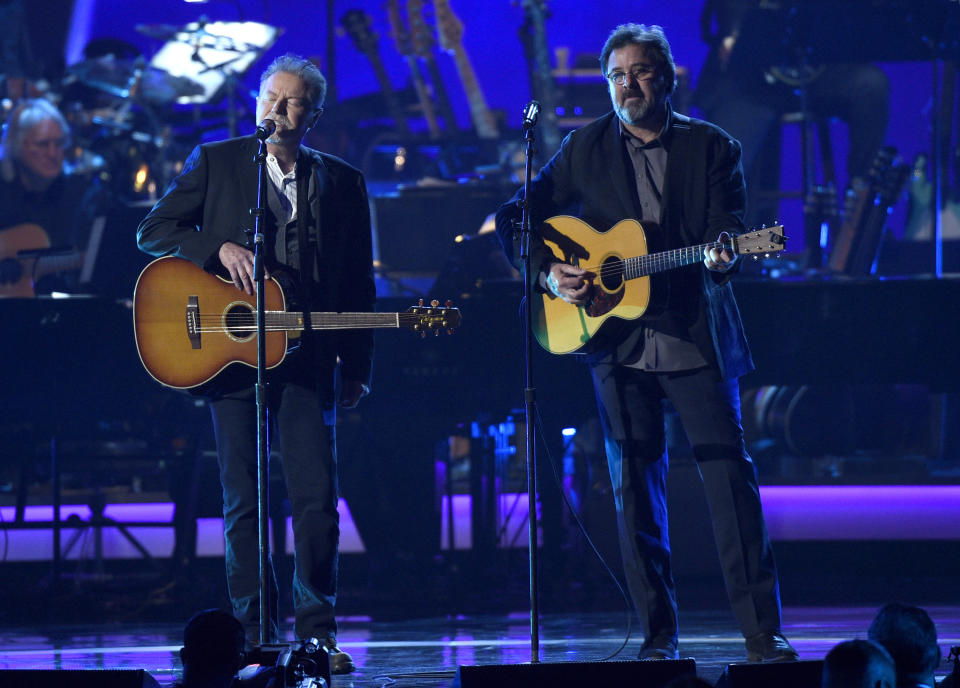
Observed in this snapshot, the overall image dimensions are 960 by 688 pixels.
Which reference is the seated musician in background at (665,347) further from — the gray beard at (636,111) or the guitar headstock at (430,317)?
the guitar headstock at (430,317)

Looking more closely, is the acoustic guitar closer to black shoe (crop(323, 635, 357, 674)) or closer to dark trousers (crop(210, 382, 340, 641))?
dark trousers (crop(210, 382, 340, 641))

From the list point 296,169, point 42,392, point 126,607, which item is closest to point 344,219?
point 296,169

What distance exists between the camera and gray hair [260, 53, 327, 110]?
4066 mm

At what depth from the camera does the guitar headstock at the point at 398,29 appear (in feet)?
25.2

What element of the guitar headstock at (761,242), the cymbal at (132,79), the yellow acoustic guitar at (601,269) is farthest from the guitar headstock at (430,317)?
the cymbal at (132,79)

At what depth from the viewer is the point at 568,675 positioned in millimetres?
2852

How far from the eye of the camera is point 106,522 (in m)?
6.53

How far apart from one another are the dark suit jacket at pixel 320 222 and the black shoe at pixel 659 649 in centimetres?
135

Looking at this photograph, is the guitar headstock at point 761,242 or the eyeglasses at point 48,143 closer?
the guitar headstock at point 761,242

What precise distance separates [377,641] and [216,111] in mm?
4690

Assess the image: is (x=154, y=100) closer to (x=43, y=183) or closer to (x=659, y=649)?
(x=43, y=183)

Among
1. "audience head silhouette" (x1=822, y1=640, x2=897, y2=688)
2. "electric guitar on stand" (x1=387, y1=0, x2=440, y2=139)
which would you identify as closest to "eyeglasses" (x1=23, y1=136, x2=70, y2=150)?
"electric guitar on stand" (x1=387, y1=0, x2=440, y2=139)

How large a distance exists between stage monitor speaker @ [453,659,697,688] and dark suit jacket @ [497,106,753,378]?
1.26m

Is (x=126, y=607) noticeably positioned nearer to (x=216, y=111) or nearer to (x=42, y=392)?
(x=42, y=392)
